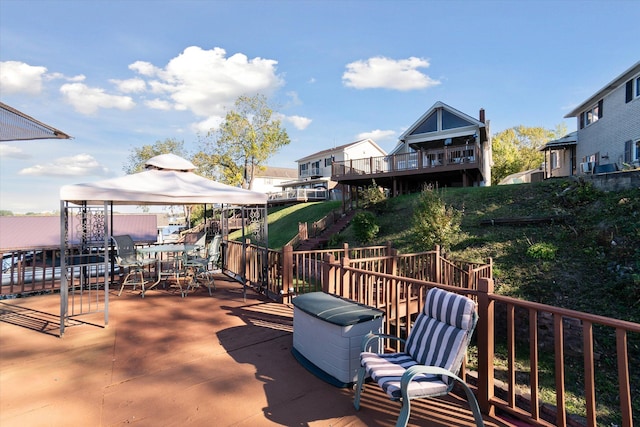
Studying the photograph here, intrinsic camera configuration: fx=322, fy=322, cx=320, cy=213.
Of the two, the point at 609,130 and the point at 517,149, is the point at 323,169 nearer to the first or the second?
the point at 517,149

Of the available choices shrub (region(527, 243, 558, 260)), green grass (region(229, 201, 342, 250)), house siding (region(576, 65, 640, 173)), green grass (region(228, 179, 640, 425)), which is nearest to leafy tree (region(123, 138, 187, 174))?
green grass (region(229, 201, 342, 250))

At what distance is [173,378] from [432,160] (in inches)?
686

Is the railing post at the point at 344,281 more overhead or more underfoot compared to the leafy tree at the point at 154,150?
more underfoot

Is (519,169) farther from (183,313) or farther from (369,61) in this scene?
(183,313)

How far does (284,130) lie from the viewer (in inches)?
1264

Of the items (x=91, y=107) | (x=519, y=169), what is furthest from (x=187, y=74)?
(x=519, y=169)

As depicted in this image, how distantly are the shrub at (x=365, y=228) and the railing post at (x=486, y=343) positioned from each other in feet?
36.2

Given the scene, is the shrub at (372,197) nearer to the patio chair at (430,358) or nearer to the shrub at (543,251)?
the shrub at (543,251)

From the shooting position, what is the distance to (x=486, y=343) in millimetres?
2629

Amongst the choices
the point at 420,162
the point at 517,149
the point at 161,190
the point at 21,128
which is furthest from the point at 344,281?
the point at 517,149

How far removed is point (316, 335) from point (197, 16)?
32.9 ft

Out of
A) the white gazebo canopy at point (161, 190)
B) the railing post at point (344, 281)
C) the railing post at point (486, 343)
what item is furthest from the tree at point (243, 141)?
the railing post at point (486, 343)

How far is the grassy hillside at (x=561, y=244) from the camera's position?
7871mm

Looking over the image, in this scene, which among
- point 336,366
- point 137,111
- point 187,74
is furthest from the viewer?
point 137,111
